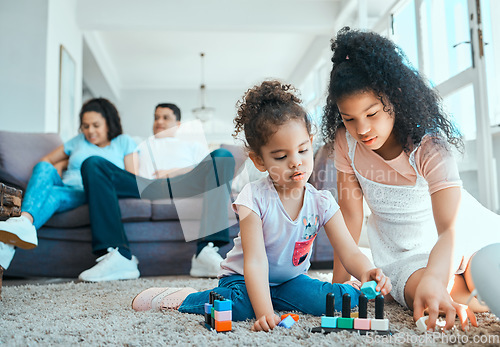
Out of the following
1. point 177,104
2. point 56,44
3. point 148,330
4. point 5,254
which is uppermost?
point 177,104

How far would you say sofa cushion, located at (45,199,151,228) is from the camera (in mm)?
1970

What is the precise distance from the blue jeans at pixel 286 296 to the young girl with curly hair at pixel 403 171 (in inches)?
7.2

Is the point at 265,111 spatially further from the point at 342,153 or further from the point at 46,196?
the point at 46,196

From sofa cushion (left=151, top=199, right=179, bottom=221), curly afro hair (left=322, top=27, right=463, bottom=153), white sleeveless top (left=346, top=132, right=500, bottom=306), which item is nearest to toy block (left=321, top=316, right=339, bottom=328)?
white sleeveless top (left=346, top=132, right=500, bottom=306)

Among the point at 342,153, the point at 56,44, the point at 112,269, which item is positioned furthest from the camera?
the point at 56,44

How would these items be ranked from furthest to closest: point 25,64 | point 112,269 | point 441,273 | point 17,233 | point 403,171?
point 25,64 → point 112,269 → point 17,233 → point 403,171 → point 441,273

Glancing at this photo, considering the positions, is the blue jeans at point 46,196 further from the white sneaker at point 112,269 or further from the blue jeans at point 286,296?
the blue jeans at point 286,296

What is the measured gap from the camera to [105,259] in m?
1.77

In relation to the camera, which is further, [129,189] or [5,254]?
[129,189]

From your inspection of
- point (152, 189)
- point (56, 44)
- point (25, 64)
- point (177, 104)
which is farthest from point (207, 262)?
point (177, 104)

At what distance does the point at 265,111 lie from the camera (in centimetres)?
102

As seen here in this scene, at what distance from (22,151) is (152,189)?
0.67 m

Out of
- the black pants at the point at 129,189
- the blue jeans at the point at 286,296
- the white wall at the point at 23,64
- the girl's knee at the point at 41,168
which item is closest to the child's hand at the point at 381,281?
the blue jeans at the point at 286,296

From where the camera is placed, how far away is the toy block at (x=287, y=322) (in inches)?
33.8
